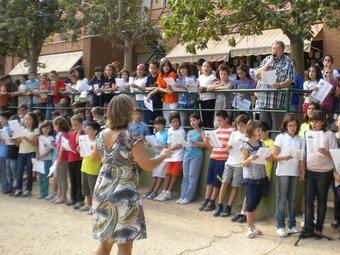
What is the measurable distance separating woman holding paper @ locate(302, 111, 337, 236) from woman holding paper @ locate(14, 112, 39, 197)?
5.76 m

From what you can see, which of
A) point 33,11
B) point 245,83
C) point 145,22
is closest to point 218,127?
point 245,83

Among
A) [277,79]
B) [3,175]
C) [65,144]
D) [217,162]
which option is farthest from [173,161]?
[3,175]

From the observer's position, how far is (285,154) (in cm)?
659

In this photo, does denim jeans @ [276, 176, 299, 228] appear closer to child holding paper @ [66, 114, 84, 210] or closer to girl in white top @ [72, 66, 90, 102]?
child holding paper @ [66, 114, 84, 210]

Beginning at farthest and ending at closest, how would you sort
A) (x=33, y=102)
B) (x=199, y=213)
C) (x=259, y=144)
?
1. (x=33, y=102)
2. (x=199, y=213)
3. (x=259, y=144)

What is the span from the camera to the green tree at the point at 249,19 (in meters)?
8.76

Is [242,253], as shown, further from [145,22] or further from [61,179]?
[145,22]

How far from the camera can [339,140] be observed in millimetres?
6969

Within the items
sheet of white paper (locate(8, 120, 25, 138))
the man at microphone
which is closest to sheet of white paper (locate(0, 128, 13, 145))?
sheet of white paper (locate(8, 120, 25, 138))

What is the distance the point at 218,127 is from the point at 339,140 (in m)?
2.11

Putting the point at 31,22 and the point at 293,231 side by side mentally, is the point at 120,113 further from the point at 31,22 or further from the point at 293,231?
the point at 31,22

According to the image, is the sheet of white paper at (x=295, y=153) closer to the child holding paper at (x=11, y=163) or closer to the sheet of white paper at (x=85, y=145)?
the sheet of white paper at (x=85, y=145)

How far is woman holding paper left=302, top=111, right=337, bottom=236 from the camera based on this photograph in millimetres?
6371

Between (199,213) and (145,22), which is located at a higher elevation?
(145,22)
